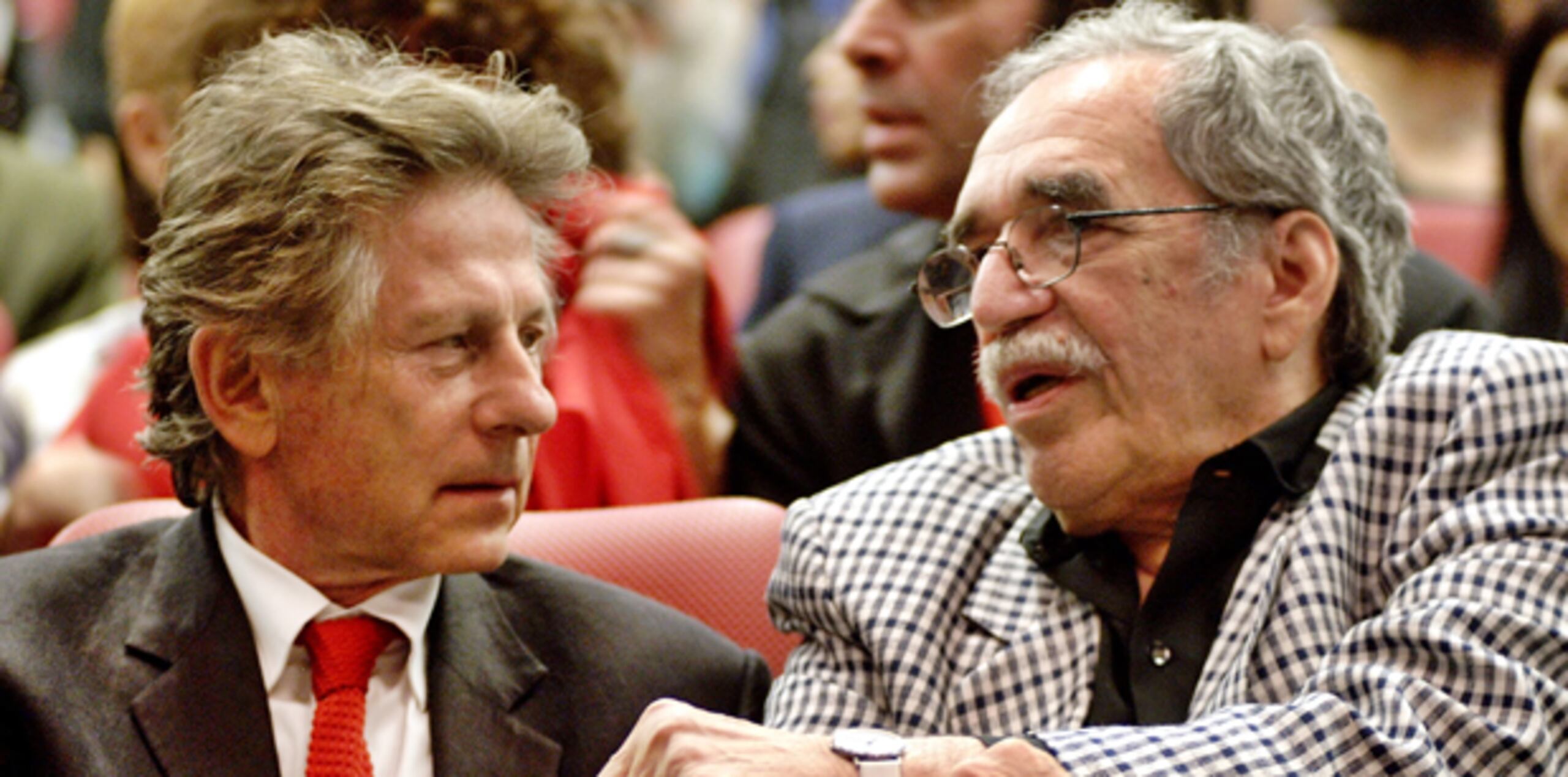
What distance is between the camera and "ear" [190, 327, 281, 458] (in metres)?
1.87

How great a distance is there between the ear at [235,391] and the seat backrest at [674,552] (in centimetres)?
35

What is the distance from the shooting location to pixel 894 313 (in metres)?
2.92

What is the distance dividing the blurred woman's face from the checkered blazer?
50.1 inches

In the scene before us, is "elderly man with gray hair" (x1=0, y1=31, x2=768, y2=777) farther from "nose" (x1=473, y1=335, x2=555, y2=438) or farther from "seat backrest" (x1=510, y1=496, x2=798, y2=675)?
"seat backrest" (x1=510, y1=496, x2=798, y2=675)

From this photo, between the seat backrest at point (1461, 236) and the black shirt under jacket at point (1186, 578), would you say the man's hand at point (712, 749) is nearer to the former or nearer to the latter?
the black shirt under jacket at point (1186, 578)

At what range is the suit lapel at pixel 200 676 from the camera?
1.77 meters

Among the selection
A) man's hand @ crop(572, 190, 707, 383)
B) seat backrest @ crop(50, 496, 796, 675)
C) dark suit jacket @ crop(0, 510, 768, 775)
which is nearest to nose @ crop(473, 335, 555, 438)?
dark suit jacket @ crop(0, 510, 768, 775)

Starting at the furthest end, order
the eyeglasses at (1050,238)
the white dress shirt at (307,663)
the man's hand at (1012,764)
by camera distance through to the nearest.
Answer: the eyeglasses at (1050,238) → the white dress shirt at (307,663) → the man's hand at (1012,764)

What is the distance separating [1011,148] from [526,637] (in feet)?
2.53

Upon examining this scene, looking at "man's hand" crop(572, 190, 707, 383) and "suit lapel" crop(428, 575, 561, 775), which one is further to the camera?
"man's hand" crop(572, 190, 707, 383)

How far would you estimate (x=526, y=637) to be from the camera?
6.61 feet

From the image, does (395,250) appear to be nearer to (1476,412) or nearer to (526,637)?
(526,637)

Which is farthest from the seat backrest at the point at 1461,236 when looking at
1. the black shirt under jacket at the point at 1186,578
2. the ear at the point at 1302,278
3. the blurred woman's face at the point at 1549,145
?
the black shirt under jacket at the point at 1186,578

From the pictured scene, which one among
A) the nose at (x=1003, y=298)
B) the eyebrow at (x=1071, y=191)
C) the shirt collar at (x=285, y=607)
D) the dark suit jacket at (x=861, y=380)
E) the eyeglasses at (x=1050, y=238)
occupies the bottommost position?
the dark suit jacket at (x=861, y=380)
